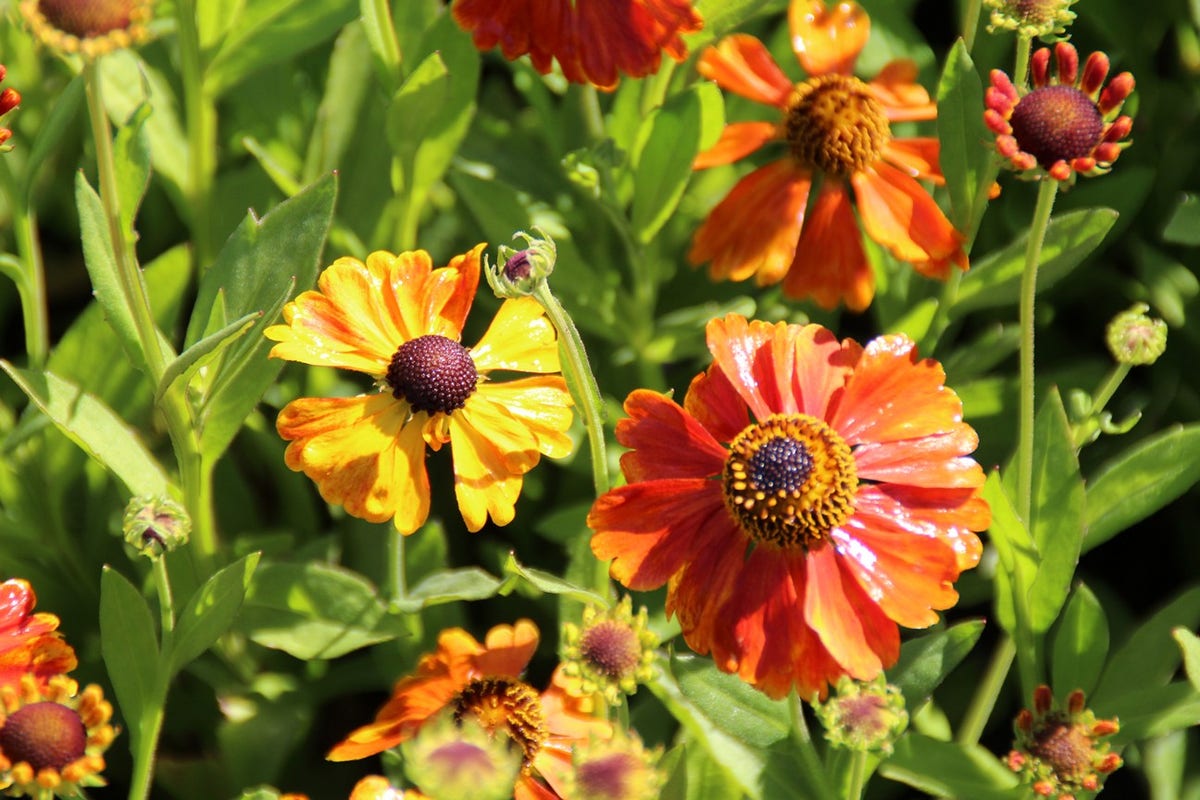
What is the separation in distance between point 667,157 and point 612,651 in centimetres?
62

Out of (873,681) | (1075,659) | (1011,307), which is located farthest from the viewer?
(1011,307)

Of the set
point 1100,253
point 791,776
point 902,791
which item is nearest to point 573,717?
point 791,776

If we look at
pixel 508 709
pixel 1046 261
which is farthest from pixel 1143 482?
pixel 508 709

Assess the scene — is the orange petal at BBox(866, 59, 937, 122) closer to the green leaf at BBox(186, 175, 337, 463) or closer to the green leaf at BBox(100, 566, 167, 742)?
the green leaf at BBox(186, 175, 337, 463)

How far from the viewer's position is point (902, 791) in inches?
64.3

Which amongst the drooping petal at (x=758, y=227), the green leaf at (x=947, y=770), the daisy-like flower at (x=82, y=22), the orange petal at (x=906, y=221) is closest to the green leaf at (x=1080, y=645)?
the green leaf at (x=947, y=770)

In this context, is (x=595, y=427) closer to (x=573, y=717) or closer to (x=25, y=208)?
(x=573, y=717)

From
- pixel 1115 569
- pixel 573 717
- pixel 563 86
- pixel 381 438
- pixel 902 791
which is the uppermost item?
pixel 563 86

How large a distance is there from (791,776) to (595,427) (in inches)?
14.8

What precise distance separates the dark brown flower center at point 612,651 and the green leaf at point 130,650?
43 cm

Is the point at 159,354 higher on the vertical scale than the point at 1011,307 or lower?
higher

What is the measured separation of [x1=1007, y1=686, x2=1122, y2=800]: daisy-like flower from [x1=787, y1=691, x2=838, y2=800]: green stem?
0.56 feet

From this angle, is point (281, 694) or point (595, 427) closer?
point (595, 427)

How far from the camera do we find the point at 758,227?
1514mm
